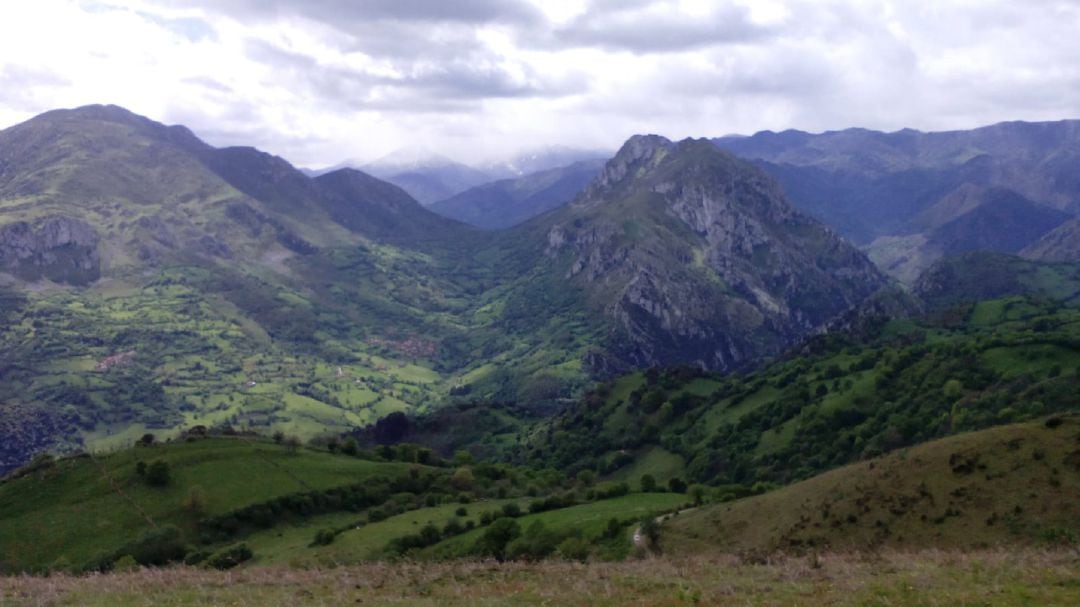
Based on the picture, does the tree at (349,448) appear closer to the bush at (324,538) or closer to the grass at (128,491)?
the grass at (128,491)

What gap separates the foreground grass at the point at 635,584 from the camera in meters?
32.4

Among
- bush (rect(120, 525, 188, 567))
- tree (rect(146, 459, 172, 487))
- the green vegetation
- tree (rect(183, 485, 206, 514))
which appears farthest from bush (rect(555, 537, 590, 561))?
tree (rect(146, 459, 172, 487))

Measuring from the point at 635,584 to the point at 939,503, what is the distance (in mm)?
27581

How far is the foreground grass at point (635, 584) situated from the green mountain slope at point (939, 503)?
7537 mm

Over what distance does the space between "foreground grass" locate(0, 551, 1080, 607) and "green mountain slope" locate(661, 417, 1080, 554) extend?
7537 mm

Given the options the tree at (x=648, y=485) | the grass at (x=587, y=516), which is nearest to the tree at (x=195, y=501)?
the grass at (x=587, y=516)

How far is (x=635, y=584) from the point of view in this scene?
3750cm

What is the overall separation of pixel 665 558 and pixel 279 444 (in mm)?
104937

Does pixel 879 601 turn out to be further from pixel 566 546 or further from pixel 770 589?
pixel 566 546

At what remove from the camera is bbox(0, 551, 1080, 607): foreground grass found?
32.4m

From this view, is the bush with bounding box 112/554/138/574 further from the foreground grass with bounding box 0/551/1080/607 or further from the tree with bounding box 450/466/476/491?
the tree with bounding box 450/466/476/491

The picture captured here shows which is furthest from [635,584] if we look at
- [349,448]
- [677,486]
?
[349,448]

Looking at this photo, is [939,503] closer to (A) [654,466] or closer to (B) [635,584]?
(B) [635,584]

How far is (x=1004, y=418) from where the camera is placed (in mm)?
120938
